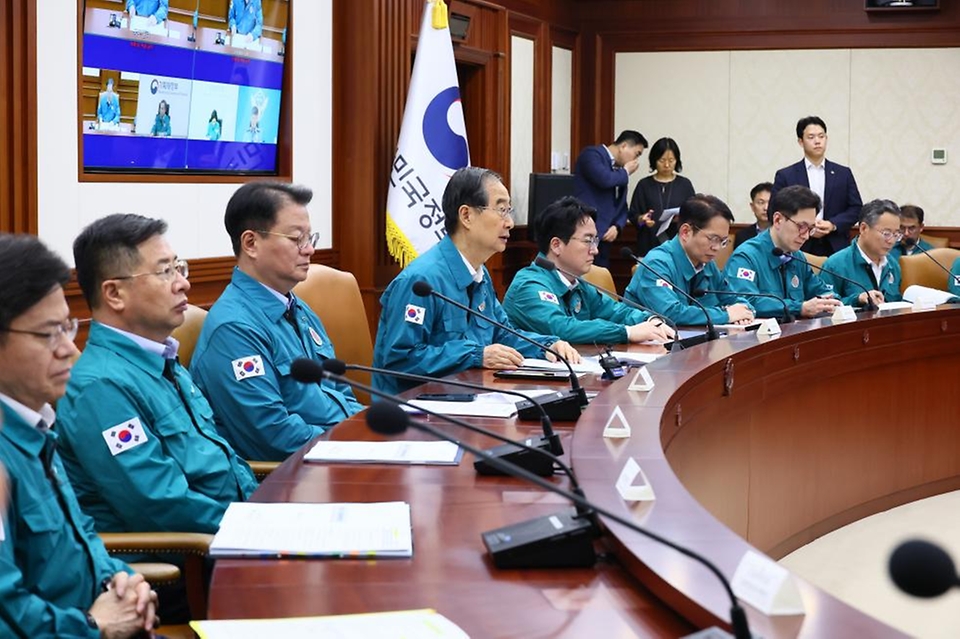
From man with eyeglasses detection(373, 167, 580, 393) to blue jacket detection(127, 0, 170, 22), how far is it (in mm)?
1379

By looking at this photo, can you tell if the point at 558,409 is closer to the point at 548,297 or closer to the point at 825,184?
the point at 548,297

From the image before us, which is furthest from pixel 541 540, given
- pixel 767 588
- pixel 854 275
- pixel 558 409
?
pixel 854 275

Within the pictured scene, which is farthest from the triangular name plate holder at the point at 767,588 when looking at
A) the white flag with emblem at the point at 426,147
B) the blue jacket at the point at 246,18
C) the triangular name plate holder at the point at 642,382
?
the white flag with emblem at the point at 426,147

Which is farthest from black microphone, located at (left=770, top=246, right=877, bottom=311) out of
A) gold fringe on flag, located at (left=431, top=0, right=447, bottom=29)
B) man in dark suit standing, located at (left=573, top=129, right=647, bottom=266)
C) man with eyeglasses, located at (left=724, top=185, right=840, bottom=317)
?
man in dark suit standing, located at (left=573, top=129, right=647, bottom=266)

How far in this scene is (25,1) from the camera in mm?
3816

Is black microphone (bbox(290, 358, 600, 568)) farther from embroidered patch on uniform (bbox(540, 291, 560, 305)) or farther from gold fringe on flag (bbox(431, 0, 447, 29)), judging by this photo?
gold fringe on flag (bbox(431, 0, 447, 29))

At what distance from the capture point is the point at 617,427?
2455 millimetres

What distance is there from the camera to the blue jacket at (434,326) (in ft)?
11.7

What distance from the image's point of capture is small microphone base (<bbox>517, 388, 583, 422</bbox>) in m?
2.74

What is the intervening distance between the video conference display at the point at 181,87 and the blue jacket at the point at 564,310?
1.37 m

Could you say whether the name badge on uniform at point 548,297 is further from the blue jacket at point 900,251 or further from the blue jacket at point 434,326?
the blue jacket at point 900,251

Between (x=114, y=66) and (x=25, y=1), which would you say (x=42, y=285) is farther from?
(x=114, y=66)

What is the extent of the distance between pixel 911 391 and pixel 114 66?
10.3 feet

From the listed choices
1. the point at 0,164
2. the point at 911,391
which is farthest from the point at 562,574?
the point at 911,391
